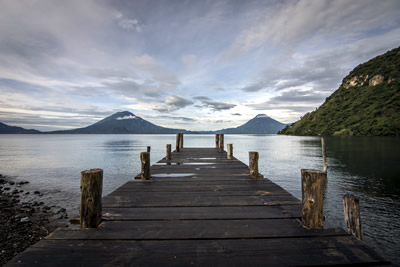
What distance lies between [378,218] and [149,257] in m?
12.3

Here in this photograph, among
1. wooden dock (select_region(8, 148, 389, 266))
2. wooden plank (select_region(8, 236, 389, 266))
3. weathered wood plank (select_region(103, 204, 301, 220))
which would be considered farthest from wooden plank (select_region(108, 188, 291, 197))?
wooden plank (select_region(8, 236, 389, 266))

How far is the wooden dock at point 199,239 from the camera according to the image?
104 inches

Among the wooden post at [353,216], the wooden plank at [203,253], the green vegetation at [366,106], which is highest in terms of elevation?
the green vegetation at [366,106]

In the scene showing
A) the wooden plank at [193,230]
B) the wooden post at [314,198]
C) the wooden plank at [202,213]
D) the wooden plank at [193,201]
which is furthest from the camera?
the wooden plank at [193,201]

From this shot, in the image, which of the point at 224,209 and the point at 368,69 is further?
the point at 368,69

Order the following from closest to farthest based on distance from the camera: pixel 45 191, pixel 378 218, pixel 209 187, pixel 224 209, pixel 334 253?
pixel 334 253, pixel 224 209, pixel 209 187, pixel 378 218, pixel 45 191

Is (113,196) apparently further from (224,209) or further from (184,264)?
(184,264)

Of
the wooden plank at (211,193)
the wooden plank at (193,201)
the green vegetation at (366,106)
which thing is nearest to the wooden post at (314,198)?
the wooden plank at (193,201)

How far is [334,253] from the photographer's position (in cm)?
280

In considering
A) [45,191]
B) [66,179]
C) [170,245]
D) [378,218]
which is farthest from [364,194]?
[66,179]

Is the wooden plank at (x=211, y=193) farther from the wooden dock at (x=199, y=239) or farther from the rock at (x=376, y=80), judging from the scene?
the rock at (x=376, y=80)

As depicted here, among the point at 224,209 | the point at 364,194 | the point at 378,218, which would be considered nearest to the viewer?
the point at 224,209

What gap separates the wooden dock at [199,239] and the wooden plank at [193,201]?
0.08 ft

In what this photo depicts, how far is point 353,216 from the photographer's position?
342 cm
